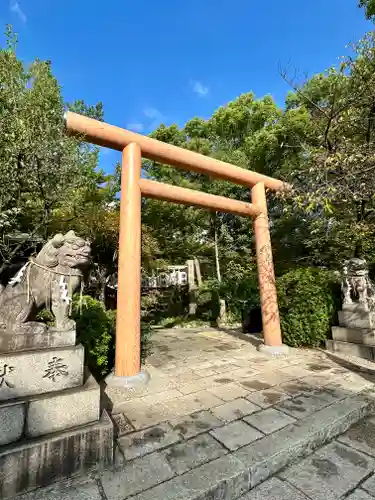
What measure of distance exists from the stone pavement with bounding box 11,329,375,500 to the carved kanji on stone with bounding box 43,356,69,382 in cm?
70

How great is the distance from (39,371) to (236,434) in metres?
1.79

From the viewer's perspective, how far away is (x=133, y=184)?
3.99 metres

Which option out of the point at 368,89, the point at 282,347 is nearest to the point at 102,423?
the point at 282,347

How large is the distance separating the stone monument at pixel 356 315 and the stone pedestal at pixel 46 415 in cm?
471

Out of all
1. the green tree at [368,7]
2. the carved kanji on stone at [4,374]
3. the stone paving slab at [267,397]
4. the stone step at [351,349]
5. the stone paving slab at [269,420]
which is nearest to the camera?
the carved kanji on stone at [4,374]

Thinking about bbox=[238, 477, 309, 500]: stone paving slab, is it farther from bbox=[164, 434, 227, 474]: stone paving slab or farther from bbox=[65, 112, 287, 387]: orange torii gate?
bbox=[65, 112, 287, 387]: orange torii gate

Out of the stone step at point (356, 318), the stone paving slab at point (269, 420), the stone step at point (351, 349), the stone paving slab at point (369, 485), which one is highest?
the stone step at point (356, 318)

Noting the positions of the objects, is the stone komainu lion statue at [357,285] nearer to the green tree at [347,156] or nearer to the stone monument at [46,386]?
the green tree at [347,156]

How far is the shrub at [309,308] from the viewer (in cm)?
534

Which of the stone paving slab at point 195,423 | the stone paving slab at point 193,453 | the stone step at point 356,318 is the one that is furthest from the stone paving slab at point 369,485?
the stone step at point 356,318

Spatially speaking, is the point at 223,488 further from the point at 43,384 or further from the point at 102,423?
the point at 43,384

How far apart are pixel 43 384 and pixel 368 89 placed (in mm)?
5502

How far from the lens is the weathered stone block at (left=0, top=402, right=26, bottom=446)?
1719 mm

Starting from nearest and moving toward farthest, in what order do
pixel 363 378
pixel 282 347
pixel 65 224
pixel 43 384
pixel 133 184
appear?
pixel 43 384
pixel 363 378
pixel 133 184
pixel 282 347
pixel 65 224
